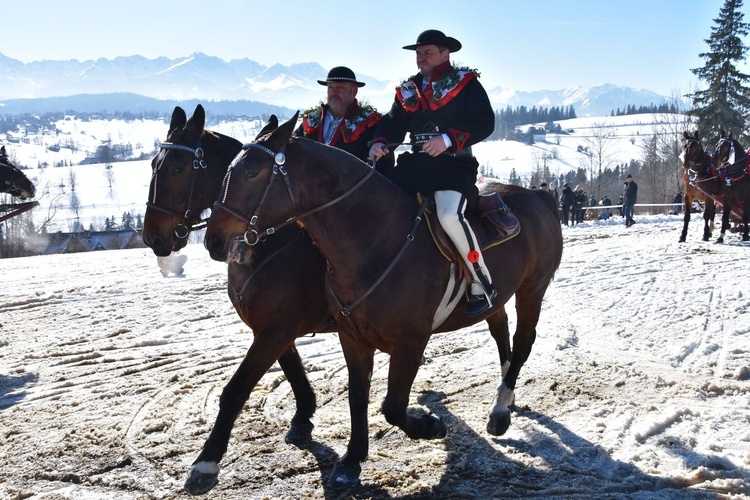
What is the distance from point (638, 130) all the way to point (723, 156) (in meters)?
195

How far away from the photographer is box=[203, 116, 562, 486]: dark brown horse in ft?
14.3

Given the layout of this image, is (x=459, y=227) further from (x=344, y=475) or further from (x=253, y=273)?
(x=344, y=475)

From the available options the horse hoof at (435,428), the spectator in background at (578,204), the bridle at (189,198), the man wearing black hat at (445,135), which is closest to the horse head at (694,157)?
the spectator in background at (578,204)

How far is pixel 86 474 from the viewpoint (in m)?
5.29

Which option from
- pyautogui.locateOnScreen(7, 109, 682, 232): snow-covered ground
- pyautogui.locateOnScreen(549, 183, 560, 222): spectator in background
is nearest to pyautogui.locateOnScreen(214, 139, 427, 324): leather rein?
pyautogui.locateOnScreen(549, 183, 560, 222): spectator in background

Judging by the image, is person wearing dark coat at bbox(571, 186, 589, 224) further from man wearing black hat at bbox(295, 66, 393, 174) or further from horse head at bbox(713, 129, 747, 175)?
man wearing black hat at bbox(295, 66, 393, 174)

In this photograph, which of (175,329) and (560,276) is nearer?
(175,329)

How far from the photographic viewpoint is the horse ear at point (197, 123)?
5625 millimetres

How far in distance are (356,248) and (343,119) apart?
2.07 m

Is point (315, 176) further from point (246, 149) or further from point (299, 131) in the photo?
point (299, 131)

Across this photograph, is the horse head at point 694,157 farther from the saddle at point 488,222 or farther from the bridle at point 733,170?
the saddle at point 488,222

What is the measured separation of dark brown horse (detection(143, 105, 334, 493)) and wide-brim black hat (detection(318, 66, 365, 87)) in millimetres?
1322

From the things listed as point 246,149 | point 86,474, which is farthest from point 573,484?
point 86,474

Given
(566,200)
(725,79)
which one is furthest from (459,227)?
(725,79)
